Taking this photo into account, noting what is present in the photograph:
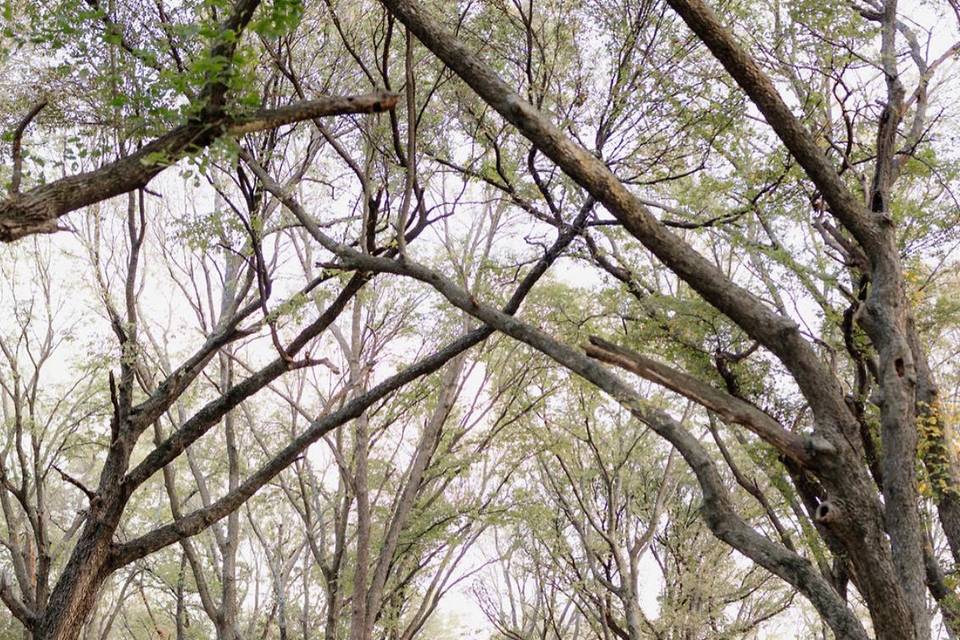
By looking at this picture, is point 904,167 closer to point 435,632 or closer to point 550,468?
point 550,468

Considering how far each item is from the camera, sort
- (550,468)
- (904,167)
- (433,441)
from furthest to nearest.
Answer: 1. (550,468)
2. (433,441)
3. (904,167)

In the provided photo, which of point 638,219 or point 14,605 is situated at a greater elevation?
point 638,219

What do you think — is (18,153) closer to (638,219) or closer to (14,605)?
(638,219)

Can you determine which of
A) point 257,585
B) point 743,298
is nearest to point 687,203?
point 743,298

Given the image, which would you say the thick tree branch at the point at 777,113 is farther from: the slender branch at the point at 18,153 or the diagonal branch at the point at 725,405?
the slender branch at the point at 18,153

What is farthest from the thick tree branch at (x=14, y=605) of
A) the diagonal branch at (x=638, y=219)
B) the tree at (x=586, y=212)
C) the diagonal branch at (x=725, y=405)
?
the diagonal branch at (x=638, y=219)

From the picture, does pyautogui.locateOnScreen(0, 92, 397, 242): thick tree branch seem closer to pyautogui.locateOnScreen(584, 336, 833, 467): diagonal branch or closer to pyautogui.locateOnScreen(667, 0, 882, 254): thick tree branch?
pyautogui.locateOnScreen(667, 0, 882, 254): thick tree branch

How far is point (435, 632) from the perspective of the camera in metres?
21.6

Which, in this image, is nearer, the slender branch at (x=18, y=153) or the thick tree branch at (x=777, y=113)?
the slender branch at (x=18, y=153)

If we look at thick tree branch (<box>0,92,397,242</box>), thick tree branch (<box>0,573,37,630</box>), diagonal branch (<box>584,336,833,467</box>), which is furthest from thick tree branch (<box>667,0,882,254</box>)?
thick tree branch (<box>0,573,37,630</box>)

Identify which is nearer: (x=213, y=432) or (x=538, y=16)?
(x=538, y=16)

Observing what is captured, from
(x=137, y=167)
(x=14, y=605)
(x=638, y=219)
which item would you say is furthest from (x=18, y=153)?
(x=14, y=605)

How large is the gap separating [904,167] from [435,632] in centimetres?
1960

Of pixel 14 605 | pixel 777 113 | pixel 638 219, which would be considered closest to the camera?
pixel 638 219
